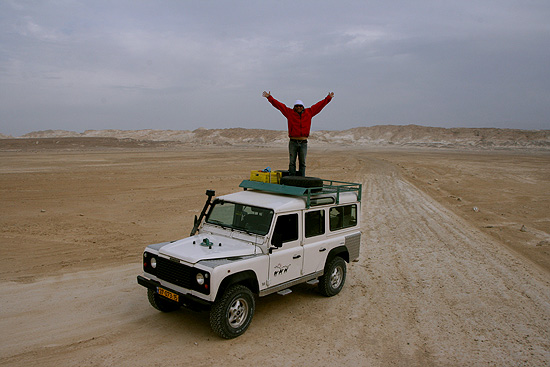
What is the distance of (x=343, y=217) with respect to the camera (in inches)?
311

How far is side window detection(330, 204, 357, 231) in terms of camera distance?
7.63 meters

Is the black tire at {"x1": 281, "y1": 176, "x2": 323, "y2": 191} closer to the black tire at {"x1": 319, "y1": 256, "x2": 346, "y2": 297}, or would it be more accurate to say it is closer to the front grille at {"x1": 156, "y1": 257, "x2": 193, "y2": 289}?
the black tire at {"x1": 319, "y1": 256, "x2": 346, "y2": 297}

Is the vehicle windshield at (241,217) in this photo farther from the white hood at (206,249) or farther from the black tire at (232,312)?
the black tire at (232,312)

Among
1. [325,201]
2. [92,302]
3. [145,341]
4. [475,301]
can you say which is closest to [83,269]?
[92,302]

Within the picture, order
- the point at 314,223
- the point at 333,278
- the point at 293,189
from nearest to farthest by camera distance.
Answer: the point at 293,189 → the point at 314,223 → the point at 333,278

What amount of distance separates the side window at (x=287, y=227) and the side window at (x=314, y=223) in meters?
0.30

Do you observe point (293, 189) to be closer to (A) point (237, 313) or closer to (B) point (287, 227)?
(B) point (287, 227)

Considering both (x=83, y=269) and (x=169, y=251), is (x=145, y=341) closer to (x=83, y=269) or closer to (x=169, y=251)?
(x=169, y=251)

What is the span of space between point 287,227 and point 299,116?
2.81m

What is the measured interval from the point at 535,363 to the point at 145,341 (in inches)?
223

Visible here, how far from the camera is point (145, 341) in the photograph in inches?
228

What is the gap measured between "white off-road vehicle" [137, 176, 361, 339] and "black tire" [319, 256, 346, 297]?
2 cm

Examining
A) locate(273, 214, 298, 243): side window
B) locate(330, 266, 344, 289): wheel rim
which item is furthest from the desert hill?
locate(273, 214, 298, 243): side window

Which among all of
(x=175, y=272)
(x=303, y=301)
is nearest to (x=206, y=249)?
(x=175, y=272)
